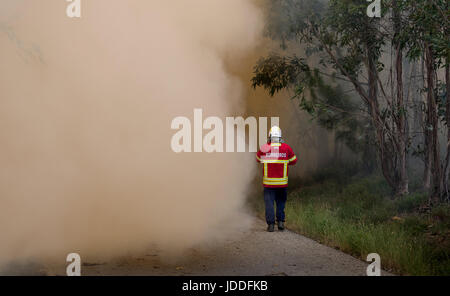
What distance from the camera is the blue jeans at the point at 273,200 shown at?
8.84 m

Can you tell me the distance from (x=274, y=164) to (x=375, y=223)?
235 centimetres

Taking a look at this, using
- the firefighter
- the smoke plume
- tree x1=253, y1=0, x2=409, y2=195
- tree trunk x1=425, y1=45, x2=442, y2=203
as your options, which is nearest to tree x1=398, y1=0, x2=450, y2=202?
tree trunk x1=425, y1=45, x2=442, y2=203

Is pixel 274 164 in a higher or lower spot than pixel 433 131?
lower

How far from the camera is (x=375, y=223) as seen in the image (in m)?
9.42

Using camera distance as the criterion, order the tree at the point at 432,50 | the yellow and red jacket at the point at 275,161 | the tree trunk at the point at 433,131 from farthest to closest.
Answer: the tree trunk at the point at 433,131, the yellow and red jacket at the point at 275,161, the tree at the point at 432,50

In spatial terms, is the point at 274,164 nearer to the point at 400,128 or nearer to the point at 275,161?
the point at 275,161

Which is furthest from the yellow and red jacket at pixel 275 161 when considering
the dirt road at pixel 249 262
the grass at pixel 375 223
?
the dirt road at pixel 249 262

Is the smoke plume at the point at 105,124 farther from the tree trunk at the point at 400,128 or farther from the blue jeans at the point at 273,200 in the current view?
the tree trunk at the point at 400,128

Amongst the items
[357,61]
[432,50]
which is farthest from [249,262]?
[357,61]

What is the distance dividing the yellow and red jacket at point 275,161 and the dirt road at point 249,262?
1.25 meters

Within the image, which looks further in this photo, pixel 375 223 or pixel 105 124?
pixel 375 223

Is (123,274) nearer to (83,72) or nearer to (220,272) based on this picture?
(220,272)

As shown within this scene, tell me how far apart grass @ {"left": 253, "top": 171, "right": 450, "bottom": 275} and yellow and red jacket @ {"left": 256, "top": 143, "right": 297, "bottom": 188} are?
39.6 inches
